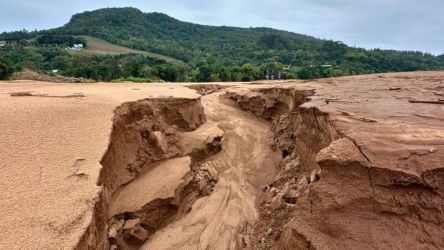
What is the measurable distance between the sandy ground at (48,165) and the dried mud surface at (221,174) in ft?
0.05

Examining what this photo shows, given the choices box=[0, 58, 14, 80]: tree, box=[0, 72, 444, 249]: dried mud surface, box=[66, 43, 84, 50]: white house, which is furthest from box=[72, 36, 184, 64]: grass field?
box=[0, 72, 444, 249]: dried mud surface

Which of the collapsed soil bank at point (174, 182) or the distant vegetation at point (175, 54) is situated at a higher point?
the distant vegetation at point (175, 54)

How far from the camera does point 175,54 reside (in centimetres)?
5719

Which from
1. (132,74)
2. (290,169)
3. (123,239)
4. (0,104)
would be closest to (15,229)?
(123,239)

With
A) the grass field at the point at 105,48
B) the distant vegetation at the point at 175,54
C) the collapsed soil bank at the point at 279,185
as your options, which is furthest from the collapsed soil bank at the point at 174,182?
the grass field at the point at 105,48

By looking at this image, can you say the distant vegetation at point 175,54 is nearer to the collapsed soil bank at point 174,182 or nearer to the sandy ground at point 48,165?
the collapsed soil bank at point 174,182

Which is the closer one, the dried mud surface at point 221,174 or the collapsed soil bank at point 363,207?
the collapsed soil bank at point 363,207

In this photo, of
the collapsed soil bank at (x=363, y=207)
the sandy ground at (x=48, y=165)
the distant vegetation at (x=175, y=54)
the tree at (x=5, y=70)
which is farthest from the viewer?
the distant vegetation at (x=175, y=54)

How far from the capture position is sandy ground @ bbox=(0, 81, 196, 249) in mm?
3502

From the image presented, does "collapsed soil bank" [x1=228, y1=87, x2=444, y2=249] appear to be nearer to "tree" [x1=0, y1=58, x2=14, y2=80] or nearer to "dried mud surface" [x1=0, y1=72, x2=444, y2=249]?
"dried mud surface" [x1=0, y1=72, x2=444, y2=249]

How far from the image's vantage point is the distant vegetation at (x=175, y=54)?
27656mm

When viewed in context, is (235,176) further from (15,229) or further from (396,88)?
(15,229)

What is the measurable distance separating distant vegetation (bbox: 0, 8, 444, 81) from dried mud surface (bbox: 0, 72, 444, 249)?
1577cm

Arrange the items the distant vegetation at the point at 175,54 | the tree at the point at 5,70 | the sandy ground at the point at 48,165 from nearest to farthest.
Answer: the sandy ground at the point at 48,165, the tree at the point at 5,70, the distant vegetation at the point at 175,54
